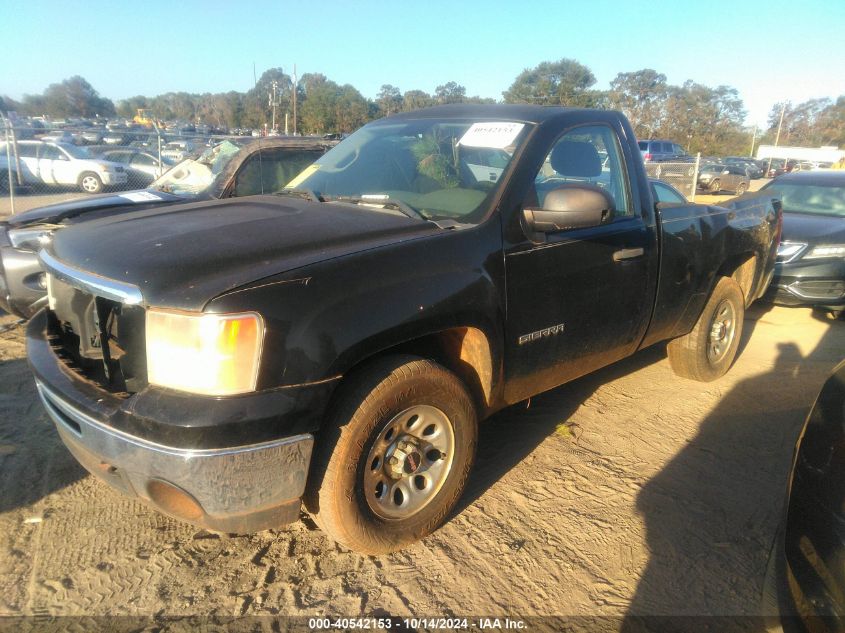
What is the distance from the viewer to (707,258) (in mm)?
4152

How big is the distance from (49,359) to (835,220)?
26.6ft

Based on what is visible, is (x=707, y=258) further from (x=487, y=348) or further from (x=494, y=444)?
(x=487, y=348)

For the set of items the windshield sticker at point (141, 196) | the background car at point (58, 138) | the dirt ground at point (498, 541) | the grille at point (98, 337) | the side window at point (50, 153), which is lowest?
the dirt ground at point (498, 541)

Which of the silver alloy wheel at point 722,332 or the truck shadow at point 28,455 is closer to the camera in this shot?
the truck shadow at point 28,455

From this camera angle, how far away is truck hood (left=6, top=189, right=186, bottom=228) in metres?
5.12

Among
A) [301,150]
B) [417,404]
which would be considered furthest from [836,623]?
[301,150]

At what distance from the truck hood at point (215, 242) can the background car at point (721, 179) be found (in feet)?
72.0

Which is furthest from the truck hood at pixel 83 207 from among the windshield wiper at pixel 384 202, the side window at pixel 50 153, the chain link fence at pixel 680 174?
the side window at pixel 50 153

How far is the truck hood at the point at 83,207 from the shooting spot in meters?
5.12

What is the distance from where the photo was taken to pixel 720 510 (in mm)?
3064

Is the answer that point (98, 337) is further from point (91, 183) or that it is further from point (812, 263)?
point (91, 183)

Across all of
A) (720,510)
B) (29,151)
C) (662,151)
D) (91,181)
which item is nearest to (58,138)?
(29,151)

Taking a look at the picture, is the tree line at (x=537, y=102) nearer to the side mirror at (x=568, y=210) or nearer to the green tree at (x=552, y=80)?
the green tree at (x=552, y=80)

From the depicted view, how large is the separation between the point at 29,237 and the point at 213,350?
3.89 metres
